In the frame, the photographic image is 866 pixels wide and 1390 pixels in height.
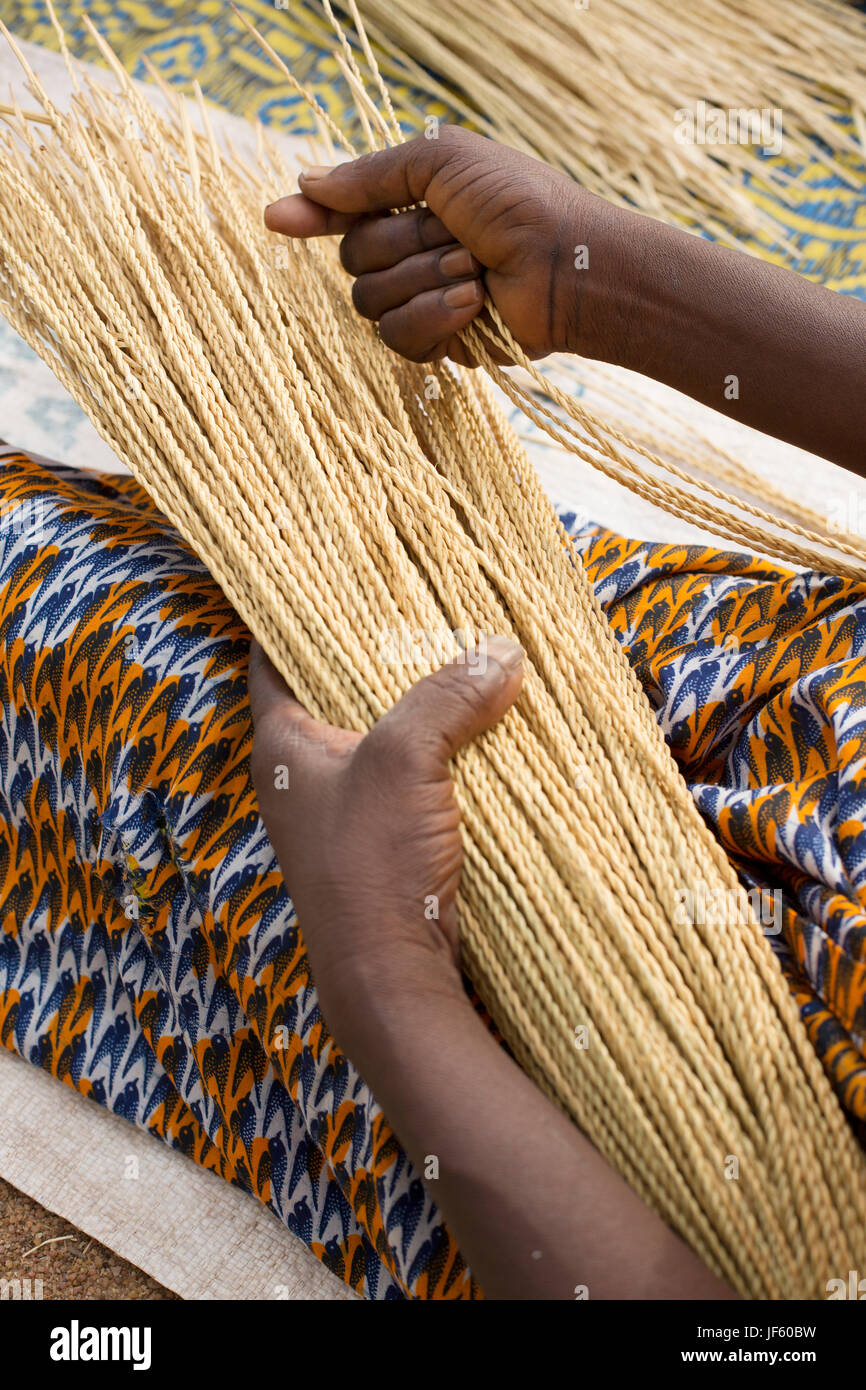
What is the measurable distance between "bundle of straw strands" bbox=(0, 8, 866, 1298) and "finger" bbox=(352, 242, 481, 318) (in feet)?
0.14

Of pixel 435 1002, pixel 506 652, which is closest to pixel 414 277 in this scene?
pixel 506 652

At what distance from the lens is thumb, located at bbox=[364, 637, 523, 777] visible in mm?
826

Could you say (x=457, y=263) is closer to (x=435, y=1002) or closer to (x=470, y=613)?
(x=470, y=613)

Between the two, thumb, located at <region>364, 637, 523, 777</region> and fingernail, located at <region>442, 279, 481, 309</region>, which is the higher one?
fingernail, located at <region>442, 279, 481, 309</region>

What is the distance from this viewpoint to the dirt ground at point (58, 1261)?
1179mm

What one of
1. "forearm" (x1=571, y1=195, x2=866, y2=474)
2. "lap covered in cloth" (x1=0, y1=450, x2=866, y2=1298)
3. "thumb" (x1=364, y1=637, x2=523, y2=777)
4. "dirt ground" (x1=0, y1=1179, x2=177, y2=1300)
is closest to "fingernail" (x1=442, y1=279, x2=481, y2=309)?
"forearm" (x1=571, y1=195, x2=866, y2=474)

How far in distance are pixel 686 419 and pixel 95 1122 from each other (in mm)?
Result: 1435

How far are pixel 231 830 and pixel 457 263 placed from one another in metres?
0.61

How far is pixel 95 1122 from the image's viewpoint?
1.26 m

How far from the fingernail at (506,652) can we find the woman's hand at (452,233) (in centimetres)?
37

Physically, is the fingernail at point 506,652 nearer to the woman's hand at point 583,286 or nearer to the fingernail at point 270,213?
the woman's hand at point 583,286

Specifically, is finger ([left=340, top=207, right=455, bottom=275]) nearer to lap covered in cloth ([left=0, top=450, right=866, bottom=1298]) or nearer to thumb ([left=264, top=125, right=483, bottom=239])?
thumb ([left=264, top=125, right=483, bottom=239])

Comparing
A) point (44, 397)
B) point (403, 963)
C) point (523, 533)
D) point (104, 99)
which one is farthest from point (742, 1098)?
point (44, 397)

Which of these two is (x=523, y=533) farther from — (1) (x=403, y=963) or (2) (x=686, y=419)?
(2) (x=686, y=419)
